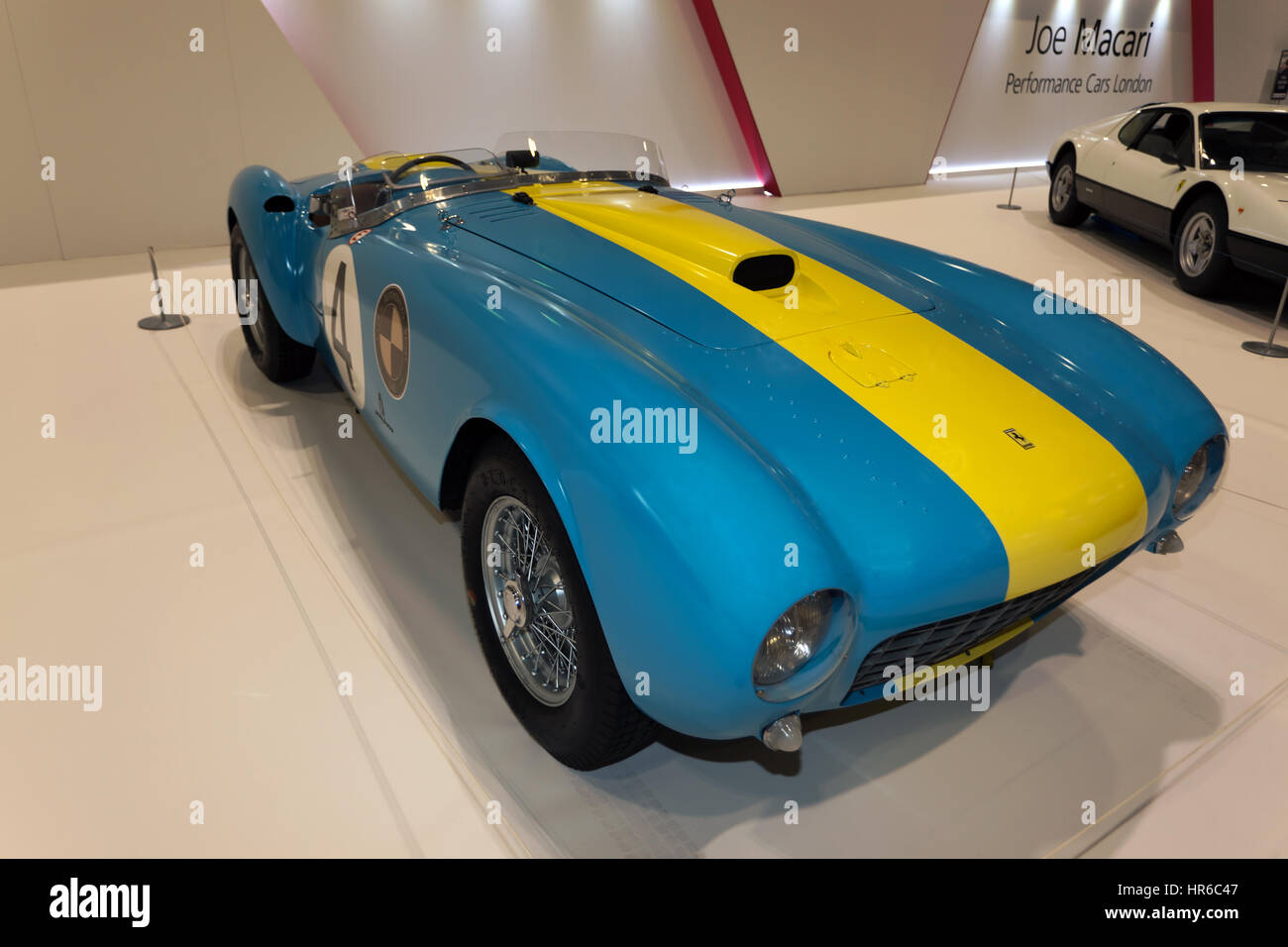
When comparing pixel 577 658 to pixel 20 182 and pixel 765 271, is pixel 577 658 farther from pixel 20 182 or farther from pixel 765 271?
pixel 20 182

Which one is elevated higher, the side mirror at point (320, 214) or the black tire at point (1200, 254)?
the side mirror at point (320, 214)

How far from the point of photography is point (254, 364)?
13.6ft

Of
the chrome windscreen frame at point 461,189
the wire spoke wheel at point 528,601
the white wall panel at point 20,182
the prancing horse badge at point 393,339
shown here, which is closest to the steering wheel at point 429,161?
the chrome windscreen frame at point 461,189

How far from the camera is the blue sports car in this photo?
1469 millimetres

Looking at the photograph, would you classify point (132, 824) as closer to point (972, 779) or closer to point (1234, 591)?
point (972, 779)

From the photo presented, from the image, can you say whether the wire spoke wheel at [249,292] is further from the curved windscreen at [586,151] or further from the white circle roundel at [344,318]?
the curved windscreen at [586,151]

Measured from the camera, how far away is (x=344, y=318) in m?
2.77

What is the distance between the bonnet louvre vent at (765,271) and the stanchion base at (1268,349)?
399cm

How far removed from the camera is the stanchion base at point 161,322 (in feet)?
15.3

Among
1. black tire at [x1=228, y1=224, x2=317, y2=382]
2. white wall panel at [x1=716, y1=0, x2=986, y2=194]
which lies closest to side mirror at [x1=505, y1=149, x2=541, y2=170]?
black tire at [x1=228, y1=224, x2=317, y2=382]

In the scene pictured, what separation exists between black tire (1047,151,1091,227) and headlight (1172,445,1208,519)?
627 centimetres

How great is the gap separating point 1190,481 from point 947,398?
687 millimetres

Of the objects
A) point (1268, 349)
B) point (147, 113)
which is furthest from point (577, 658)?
point (147, 113)
